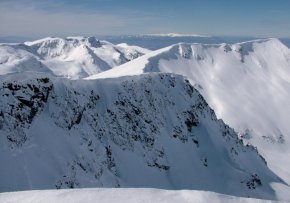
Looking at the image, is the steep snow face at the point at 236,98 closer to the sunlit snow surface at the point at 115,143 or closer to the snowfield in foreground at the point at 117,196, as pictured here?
the sunlit snow surface at the point at 115,143

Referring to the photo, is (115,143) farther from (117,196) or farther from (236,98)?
(236,98)

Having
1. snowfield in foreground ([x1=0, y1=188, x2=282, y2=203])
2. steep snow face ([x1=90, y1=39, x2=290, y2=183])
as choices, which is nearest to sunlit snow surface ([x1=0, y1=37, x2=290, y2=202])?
snowfield in foreground ([x1=0, y1=188, x2=282, y2=203])

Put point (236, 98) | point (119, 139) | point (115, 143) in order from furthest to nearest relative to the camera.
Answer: point (236, 98) < point (119, 139) < point (115, 143)

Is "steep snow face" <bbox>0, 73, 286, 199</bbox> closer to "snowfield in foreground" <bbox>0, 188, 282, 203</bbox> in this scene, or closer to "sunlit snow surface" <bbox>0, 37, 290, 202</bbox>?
"sunlit snow surface" <bbox>0, 37, 290, 202</bbox>

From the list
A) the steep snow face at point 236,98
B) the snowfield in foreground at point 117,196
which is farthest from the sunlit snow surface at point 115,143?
the steep snow face at point 236,98

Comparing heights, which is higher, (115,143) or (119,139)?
(119,139)

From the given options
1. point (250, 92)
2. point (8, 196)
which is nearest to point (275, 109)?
point (250, 92)

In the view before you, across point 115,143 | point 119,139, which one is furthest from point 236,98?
point 115,143
